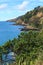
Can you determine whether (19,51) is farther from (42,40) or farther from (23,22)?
(23,22)

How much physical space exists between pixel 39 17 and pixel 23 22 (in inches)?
496

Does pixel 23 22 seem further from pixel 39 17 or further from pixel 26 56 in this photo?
pixel 26 56

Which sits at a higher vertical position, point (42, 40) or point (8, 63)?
point (42, 40)

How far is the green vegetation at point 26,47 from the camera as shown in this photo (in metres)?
35.2

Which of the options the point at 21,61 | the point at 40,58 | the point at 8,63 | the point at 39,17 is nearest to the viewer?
the point at 40,58

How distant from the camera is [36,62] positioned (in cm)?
3181

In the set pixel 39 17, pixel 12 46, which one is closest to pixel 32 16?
pixel 39 17

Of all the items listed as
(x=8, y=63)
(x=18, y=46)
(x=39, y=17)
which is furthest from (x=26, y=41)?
(x=39, y=17)

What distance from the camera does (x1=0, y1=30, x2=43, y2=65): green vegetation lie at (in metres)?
35.2

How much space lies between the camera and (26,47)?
1510 inches

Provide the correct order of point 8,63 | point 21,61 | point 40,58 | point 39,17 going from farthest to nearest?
point 39,17 < point 8,63 < point 21,61 < point 40,58

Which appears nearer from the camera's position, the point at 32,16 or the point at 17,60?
the point at 17,60

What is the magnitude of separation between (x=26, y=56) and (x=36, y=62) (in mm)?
4234

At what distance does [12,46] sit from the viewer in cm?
4022
